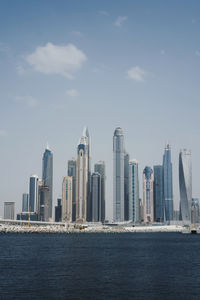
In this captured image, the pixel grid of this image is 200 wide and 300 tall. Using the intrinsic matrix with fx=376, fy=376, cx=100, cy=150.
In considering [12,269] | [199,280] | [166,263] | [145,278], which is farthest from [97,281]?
[166,263]

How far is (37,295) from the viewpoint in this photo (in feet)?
162

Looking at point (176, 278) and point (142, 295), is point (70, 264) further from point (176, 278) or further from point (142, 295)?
point (142, 295)

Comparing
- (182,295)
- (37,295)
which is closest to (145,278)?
(182,295)

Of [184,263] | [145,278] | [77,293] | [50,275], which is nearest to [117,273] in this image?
[145,278]

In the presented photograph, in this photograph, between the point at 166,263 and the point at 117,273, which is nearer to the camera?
the point at 117,273

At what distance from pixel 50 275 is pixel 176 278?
21447 millimetres

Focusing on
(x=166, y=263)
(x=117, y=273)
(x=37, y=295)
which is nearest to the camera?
(x=37, y=295)

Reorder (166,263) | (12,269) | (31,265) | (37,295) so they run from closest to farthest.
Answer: (37,295)
(12,269)
(31,265)
(166,263)

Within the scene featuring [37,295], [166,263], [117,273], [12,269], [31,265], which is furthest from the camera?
[166,263]

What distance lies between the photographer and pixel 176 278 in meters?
63.3

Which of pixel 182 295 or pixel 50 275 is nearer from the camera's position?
pixel 182 295

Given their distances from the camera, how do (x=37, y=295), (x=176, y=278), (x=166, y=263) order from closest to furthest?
(x=37, y=295), (x=176, y=278), (x=166, y=263)

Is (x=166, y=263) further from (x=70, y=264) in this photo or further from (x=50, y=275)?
(x=50, y=275)

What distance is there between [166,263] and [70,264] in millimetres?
21748
